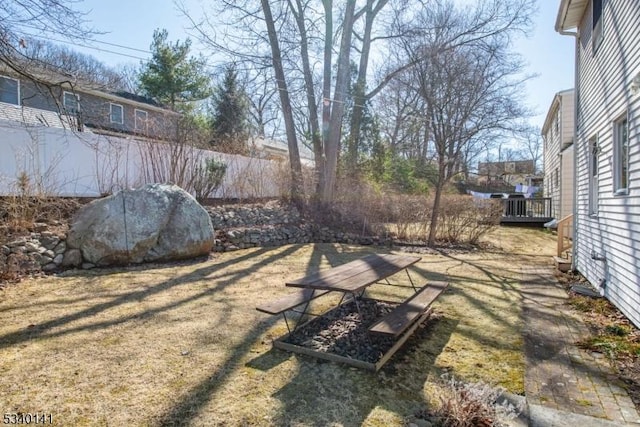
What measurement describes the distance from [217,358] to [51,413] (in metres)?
1.11

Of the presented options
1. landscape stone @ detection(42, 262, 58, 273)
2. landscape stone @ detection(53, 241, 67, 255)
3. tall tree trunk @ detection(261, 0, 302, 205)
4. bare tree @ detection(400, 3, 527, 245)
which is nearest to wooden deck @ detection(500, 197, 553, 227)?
bare tree @ detection(400, 3, 527, 245)

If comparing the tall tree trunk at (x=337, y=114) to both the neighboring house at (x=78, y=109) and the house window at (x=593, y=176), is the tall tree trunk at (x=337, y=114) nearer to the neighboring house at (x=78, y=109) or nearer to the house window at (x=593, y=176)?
the neighboring house at (x=78, y=109)

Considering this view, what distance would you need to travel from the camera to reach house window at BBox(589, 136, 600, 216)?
230 inches

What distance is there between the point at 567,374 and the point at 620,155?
327 centimetres

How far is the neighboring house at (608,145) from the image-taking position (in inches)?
161

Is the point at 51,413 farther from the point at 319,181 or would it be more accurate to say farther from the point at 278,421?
the point at 319,181

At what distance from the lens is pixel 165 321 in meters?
3.90

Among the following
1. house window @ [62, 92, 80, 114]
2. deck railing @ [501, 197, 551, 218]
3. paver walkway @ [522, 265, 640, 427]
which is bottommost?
paver walkway @ [522, 265, 640, 427]

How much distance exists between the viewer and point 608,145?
16.8ft

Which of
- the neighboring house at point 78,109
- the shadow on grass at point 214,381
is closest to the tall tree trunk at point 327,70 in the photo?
the neighboring house at point 78,109

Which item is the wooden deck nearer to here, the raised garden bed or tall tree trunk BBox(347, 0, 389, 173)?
tall tree trunk BBox(347, 0, 389, 173)

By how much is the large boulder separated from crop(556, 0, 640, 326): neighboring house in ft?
21.1

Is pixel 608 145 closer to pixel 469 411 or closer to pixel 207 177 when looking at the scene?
pixel 469 411

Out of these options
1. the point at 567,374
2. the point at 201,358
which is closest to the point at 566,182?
the point at 567,374
